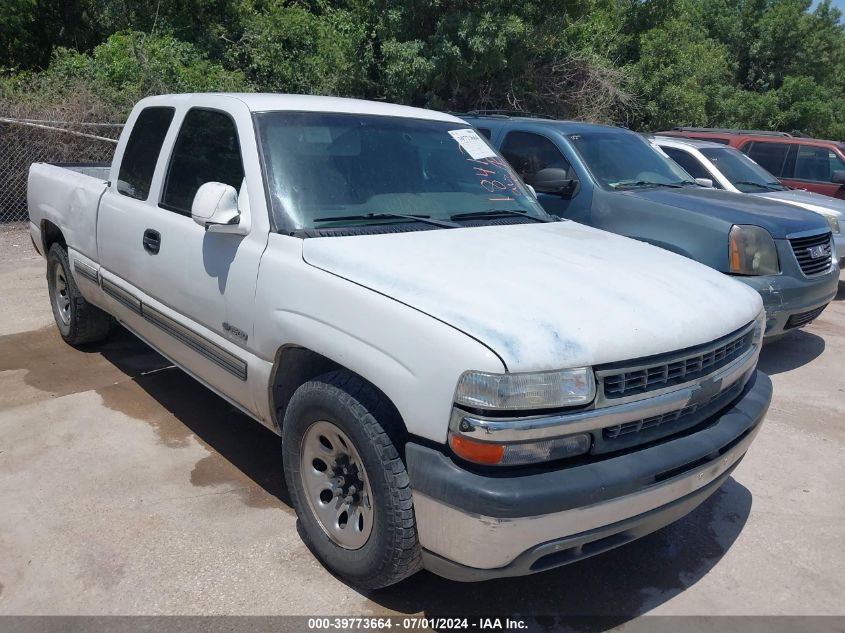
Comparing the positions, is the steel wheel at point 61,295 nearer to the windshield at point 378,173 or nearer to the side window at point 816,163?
the windshield at point 378,173

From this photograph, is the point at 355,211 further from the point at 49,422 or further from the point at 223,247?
the point at 49,422

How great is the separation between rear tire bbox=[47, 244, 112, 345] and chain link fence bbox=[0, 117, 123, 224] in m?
4.54

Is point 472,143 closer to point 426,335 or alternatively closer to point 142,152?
point 142,152

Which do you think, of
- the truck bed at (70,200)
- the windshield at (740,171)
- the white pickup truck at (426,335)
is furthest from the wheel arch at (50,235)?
the windshield at (740,171)

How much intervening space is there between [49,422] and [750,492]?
4.07 meters

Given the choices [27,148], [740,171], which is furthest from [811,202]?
[27,148]

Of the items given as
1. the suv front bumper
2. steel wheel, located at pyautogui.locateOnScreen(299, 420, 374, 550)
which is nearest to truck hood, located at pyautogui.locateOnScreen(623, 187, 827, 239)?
the suv front bumper

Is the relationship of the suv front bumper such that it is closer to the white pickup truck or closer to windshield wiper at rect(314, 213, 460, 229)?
the white pickup truck

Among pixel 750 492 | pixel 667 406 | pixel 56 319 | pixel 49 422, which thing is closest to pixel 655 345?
pixel 667 406

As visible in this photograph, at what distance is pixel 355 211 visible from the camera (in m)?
3.68

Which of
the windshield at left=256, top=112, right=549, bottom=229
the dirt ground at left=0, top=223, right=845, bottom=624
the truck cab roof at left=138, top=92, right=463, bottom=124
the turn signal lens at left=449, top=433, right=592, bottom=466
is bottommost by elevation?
the dirt ground at left=0, top=223, right=845, bottom=624

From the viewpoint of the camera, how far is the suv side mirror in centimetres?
353

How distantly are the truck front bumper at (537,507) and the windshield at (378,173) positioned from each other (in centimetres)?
141

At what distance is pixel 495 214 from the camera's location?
4129mm
